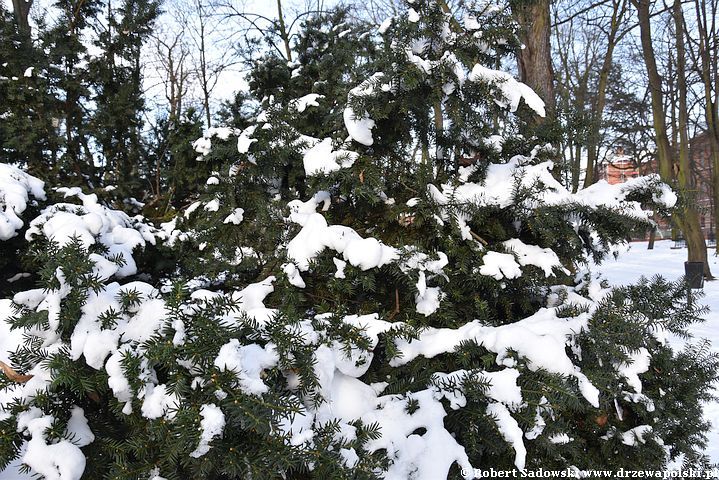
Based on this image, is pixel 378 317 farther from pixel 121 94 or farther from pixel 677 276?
pixel 677 276

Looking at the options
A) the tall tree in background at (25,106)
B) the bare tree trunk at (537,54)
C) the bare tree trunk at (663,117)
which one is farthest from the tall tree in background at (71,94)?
the bare tree trunk at (663,117)

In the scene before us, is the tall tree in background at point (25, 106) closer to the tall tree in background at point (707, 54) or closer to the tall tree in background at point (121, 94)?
the tall tree in background at point (121, 94)

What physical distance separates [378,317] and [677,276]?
12182mm

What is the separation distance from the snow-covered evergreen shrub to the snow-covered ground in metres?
0.51

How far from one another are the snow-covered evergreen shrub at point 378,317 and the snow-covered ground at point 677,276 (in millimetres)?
506

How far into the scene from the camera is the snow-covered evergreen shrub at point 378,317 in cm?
100

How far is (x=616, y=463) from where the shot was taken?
1.55 metres

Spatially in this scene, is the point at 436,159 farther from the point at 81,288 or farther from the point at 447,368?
the point at 81,288

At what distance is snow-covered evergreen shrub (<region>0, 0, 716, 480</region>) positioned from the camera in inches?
39.5

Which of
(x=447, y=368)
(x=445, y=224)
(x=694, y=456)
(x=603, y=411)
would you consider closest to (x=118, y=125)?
(x=445, y=224)

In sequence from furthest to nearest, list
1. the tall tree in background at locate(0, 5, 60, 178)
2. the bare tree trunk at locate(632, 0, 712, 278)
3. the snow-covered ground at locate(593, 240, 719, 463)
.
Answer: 1. the bare tree trunk at locate(632, 0, 712, 278)
2. the tall tree in background at locate(0, 5, 60, 178)
3. the snow-covered ground at locate(593, 240, 719, 463)

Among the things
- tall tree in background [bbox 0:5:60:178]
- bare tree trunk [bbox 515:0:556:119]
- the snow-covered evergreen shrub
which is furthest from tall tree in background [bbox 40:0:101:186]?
bare tree trunk [bbox 515:0:556:119]

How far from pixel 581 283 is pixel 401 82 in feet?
3.97

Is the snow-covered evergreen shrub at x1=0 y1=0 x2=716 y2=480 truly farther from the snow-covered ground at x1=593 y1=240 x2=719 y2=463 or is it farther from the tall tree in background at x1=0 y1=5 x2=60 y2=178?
the tall tree in background at x1=0 y1=5 x2=60 y2=178
